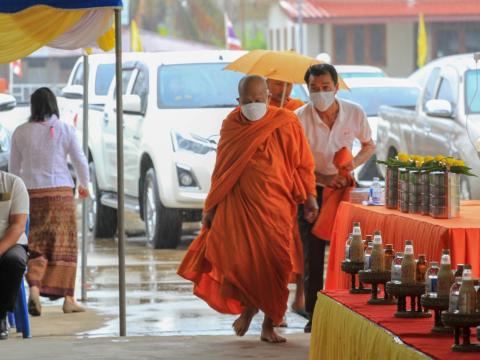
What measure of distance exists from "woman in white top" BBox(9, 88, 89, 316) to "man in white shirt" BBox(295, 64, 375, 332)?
6.47 feet

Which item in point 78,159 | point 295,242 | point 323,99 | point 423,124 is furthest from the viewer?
point 423,124

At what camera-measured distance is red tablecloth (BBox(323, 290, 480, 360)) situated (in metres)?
5.64

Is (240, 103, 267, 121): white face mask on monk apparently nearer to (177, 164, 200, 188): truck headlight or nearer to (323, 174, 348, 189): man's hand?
(323, 174, 348, 189): man's hand

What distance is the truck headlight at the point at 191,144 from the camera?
49.6ft

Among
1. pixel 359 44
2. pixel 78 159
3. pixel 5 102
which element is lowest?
pixel 78 159

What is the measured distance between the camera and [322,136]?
1018 cm

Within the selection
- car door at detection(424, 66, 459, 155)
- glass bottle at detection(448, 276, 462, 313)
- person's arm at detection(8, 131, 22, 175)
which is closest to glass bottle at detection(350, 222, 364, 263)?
glass bottle at detection(448, 276, 462, 313)

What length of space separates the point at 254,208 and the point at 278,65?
6.93 ft

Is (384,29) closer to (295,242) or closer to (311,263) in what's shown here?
(295,242)

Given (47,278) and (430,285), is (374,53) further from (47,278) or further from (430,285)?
(430,285)

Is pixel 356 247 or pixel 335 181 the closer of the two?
pixel 356 247

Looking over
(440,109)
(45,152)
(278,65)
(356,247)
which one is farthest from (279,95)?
(440,109)

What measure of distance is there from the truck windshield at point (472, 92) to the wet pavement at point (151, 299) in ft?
10.6

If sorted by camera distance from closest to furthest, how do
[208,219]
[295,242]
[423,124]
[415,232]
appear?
[415,232] < [208,219] < [295,242] < [423,124]
